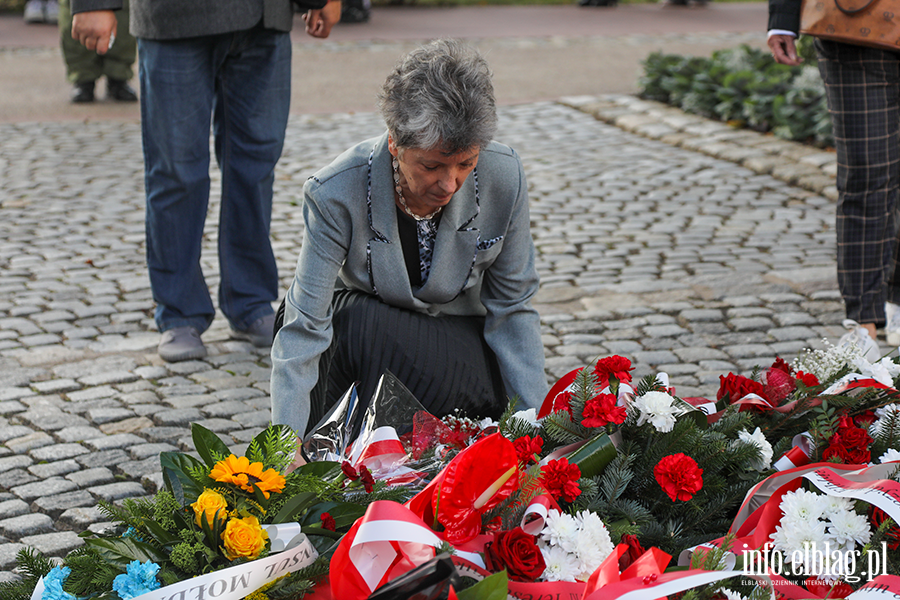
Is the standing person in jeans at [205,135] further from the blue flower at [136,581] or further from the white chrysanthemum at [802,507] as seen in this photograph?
the white chrysanthemum at [802,507]

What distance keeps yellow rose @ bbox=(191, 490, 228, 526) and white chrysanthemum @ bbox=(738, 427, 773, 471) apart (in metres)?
1.06

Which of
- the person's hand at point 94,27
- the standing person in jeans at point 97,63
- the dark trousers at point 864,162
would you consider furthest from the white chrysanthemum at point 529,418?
the standing person in jeans at point 97,63

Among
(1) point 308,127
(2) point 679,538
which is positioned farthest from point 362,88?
(2) point 679,538

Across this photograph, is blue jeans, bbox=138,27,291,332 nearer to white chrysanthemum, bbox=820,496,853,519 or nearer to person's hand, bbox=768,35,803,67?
person's hand, bbox=768,35,803,67

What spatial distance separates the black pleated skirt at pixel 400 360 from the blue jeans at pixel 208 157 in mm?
1296

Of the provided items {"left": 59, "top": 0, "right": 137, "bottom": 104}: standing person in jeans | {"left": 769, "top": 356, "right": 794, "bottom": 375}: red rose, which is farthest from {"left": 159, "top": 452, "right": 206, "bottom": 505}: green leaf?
{"left": 59, "top": 0, "right": 137, "bottom": 104}: standing person in jeans

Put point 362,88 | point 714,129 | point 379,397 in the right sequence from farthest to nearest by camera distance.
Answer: point 362,88 → point 714,129 → point 379,397

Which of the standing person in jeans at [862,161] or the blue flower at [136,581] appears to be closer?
the blue flower at [136,581]

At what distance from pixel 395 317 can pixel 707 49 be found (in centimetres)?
1122

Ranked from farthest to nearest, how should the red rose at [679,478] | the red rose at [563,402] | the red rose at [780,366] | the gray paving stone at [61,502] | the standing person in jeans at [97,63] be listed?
the standing person in jeans at [97,63] < the gray paving stone at [61,502] < the red rose at [780,366] < the red rose at [563,402] < the red rose at [679,478]

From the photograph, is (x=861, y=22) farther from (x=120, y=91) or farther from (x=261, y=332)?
(x=120, y=91)

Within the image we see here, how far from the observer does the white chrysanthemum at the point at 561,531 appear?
1666 mm

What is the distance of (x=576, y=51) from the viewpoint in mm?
13000

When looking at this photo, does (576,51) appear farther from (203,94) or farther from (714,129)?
(203,94)
